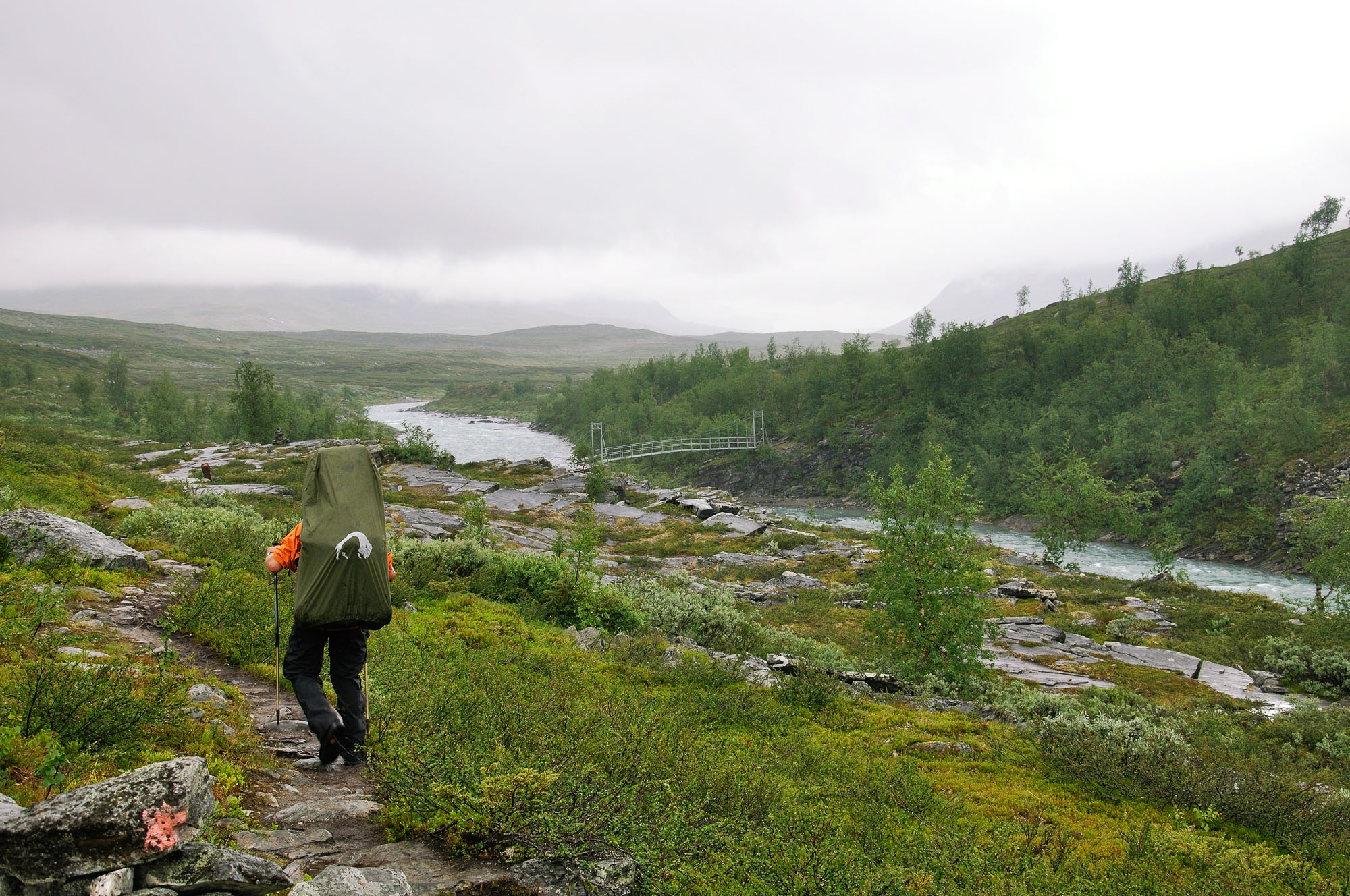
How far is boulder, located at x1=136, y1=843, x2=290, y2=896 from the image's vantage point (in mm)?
2705

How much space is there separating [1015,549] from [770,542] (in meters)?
20.0

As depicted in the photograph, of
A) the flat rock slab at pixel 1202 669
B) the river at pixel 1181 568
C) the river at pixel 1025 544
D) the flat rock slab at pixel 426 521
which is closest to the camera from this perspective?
the flat rock slab at pixel 1202 669

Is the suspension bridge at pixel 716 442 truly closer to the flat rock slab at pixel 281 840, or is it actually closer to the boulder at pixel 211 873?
the flat rock slab at pixel 281 840

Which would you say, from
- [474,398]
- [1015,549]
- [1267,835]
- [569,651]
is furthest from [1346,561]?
[474,398]

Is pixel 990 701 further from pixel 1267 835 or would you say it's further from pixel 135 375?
pixel 135 375

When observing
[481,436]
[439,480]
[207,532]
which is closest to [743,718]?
[207,532]

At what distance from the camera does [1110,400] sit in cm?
6284

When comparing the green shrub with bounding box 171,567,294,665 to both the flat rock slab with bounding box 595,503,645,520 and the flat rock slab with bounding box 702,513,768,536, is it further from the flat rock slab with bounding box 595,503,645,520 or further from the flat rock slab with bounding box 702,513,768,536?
the flat rock slab with bounding box 595,503,645,520

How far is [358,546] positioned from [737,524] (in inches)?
1463

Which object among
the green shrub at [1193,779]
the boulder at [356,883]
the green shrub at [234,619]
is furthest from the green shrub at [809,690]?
the boulder at [356,883]

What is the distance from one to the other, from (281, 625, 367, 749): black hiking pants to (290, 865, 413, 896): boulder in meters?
2.19

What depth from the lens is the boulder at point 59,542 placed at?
826cm

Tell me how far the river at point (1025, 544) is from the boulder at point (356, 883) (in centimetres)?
1452

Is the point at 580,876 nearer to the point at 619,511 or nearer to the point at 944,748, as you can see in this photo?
the point at 944,748
